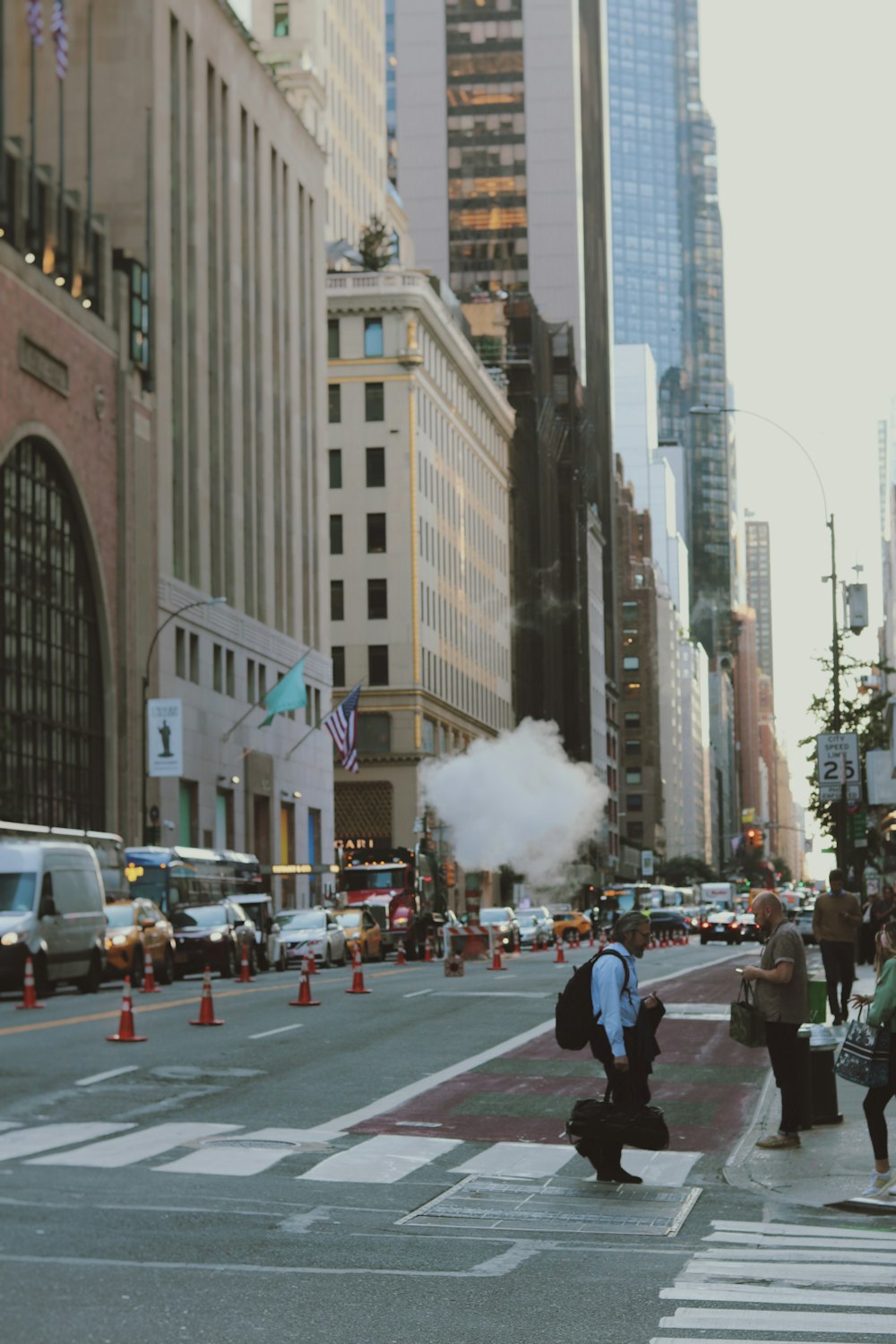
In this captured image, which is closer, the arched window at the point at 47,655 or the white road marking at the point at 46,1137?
the white road marking at the point at 46,1137

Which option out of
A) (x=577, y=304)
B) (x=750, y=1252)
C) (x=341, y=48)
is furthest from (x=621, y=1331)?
(x=577, y=304)

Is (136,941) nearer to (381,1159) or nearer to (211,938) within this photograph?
(211,938)

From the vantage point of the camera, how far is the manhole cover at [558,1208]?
1135 cm

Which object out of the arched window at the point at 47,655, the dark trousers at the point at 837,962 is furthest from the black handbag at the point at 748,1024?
the arched window at the point at 47,655

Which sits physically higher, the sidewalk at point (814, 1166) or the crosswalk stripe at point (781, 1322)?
the crosswalk stripe at point (781, 1322)

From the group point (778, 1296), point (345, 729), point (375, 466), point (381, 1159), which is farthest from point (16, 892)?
point (375, 466)

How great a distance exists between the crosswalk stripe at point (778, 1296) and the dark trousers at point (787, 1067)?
5664 millimetres

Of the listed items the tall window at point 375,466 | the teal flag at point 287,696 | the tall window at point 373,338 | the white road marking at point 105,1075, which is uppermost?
the tall window at point 373,338

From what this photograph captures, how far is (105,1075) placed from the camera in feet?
62.7

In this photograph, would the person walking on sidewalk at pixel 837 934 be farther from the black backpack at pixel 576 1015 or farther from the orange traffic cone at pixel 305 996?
the black backpack at pixel 576 1015

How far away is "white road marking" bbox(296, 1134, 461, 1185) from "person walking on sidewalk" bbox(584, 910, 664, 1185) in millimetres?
1367

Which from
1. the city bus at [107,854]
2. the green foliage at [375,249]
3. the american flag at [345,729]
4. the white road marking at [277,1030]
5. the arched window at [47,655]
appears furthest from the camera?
the green foliage at [375,249]

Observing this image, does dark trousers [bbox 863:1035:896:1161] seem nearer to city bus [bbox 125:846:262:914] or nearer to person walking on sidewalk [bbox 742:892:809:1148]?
person walking on sidewalk [bbox 742:892:809:1148]

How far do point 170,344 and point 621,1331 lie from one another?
68495 millimetres
